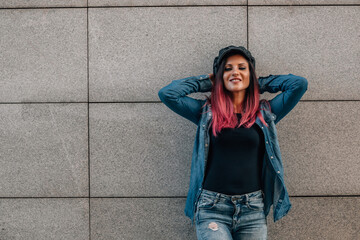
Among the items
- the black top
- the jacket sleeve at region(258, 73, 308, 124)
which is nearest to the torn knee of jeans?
the black top

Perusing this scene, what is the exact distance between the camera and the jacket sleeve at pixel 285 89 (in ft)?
8.55

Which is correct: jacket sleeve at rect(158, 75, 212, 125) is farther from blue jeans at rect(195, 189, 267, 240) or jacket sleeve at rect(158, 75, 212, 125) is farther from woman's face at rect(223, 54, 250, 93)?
blue jeans at rect(195, 189, 267, 240)

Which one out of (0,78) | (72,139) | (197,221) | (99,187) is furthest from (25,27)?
(197,221)

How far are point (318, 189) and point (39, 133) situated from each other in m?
2.98

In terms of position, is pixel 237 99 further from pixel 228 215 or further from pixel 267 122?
pixel 228 215

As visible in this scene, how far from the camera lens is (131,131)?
3.43 m

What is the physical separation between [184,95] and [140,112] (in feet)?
2.84

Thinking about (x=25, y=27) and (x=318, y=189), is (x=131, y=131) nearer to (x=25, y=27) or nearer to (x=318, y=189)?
(x=25, y=27)

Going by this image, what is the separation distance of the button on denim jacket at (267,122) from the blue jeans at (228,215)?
16cm

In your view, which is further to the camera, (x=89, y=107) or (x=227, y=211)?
(x=89, y=107)

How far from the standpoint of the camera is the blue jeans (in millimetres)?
2385

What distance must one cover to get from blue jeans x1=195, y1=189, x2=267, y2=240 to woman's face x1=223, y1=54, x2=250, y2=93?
2.76 feet

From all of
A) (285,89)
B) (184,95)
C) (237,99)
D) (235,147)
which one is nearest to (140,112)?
(184,95)

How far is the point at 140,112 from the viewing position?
11.2ft
